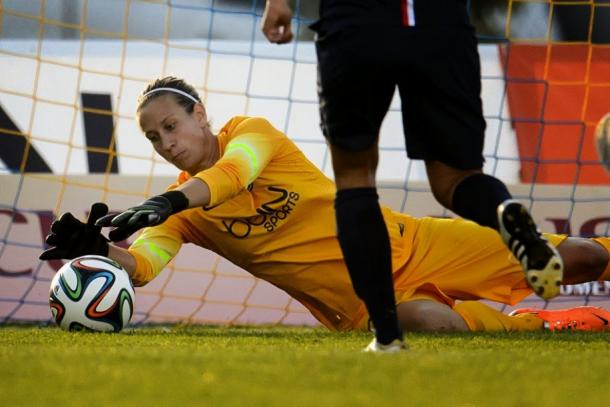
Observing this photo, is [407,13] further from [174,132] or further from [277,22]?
[174,132]

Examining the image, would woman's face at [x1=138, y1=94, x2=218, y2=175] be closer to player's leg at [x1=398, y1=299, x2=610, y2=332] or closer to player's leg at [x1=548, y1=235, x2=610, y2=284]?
player's leg at [x1=398, y1=299, x2=610, y2=332]

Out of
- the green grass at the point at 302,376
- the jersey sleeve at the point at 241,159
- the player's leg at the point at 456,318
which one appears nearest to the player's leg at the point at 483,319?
the player's leg at the point at 456,318

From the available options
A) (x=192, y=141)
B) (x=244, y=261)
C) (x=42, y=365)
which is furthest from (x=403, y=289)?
(x=42, y=365)

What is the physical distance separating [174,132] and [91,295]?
0.66 m

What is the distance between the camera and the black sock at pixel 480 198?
2.76 m

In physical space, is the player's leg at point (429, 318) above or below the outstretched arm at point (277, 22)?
below

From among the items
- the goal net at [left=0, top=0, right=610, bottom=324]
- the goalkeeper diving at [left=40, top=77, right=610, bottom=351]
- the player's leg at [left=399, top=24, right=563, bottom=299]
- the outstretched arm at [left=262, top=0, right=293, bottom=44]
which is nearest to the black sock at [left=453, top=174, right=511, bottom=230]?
the player's leg at [left=399, top=24, right=563, bottom=299]

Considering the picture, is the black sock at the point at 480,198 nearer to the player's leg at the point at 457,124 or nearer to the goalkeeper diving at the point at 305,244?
the player's leg at the point at 457,124

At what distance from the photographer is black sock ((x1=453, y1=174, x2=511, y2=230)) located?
9.05 ft

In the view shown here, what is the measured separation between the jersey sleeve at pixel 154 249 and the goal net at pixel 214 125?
175 centimetres

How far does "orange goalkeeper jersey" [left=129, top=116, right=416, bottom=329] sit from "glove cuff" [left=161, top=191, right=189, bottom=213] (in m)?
0.66

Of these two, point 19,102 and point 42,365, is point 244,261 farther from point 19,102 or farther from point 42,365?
point 19,102

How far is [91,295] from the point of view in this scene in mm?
4016

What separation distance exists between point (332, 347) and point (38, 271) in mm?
3200
